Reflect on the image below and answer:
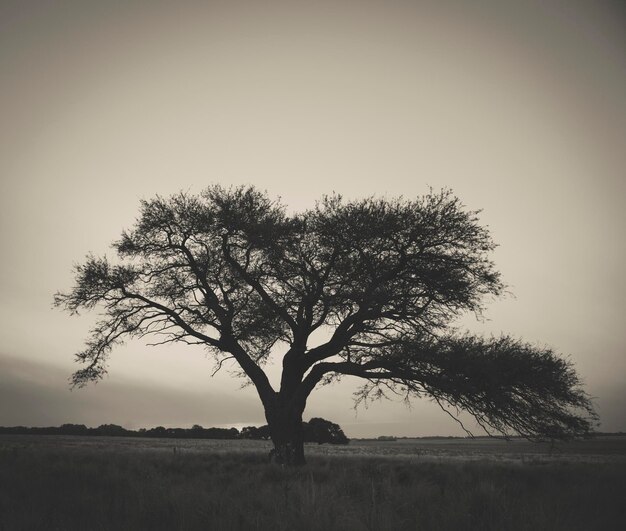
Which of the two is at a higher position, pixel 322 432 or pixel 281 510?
pixel 322 432

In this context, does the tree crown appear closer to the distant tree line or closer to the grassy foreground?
the grassy foreground

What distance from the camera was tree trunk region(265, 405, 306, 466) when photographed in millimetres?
13617

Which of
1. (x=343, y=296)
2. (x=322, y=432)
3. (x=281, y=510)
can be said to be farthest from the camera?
(x=322, y=432)

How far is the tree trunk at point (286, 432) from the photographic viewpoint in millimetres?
13617

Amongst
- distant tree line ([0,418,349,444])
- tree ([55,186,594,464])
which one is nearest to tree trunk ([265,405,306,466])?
tree ([55,186,594,464])

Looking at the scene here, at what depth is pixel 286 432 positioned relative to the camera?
45.3 feet

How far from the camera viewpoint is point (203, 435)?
62875 mm

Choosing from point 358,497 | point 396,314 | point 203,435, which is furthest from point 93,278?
point 203,435

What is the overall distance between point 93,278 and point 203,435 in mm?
55419

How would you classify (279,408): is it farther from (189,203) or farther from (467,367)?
(189,203)

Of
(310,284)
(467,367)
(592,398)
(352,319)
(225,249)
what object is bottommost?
(592,398)

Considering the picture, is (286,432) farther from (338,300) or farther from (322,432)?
(322,432)

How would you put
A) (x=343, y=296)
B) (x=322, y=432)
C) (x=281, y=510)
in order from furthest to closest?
(x=322, y=432) → (x=343, y=296) → (x=281, y=510)

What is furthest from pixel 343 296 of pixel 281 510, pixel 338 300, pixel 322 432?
pixel 322 432
